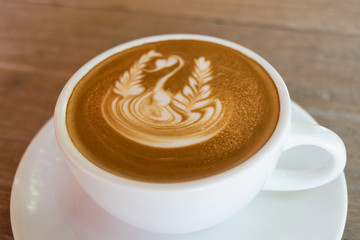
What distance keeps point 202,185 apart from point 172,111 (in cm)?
23

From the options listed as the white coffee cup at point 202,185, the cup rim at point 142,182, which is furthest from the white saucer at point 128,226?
the cup rim at point 142,182

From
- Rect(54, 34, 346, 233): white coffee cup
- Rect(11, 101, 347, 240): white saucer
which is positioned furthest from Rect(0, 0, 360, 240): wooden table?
Rect(54, 34, 346, 233): white coffee cup

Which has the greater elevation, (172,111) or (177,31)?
(172,111)

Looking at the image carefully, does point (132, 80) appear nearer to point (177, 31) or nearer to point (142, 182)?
point (142, 182)

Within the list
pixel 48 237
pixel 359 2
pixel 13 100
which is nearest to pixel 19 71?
pixel 13 100

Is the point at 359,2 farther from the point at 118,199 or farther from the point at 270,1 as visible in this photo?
the point at 118,199

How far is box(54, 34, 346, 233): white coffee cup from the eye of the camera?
623mm

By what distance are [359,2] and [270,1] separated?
402mm

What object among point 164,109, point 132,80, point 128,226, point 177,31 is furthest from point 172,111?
point 177,31

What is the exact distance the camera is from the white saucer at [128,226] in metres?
0.76

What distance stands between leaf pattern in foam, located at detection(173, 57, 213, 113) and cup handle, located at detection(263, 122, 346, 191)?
20 centimetres

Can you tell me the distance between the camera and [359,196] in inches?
36.1

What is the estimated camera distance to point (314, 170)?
0.80 metres

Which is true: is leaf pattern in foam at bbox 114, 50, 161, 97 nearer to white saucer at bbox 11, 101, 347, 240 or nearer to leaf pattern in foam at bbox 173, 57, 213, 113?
leaf pattern in foam at bbox 173, 57, 213, 113
